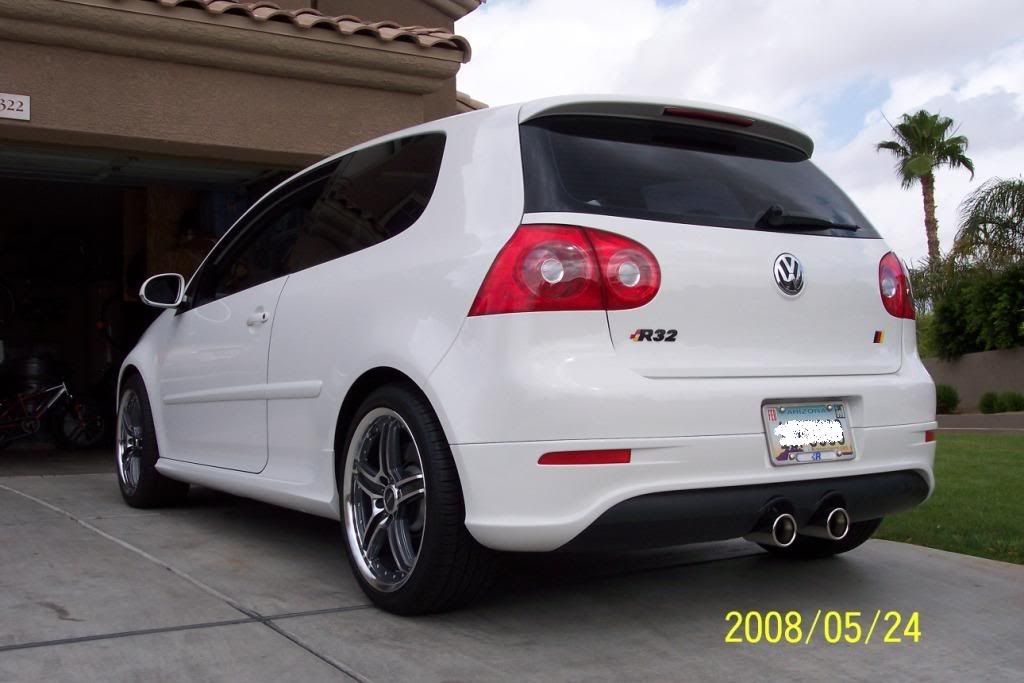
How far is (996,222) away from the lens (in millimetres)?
20531

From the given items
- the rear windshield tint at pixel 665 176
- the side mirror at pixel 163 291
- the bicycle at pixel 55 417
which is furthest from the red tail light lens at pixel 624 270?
the bicycle at pixel 55 417

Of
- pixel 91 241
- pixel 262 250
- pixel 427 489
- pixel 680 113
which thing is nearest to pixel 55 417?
pixel 91 241

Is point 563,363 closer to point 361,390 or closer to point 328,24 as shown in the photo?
point 361,390

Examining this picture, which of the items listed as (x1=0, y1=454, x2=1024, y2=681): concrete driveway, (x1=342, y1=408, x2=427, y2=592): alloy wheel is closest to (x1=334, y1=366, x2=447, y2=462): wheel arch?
(x1=342, y1=408, x2=427, y2=592): alloy wheel

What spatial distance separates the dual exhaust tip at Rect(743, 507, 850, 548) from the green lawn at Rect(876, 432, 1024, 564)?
1.72 m

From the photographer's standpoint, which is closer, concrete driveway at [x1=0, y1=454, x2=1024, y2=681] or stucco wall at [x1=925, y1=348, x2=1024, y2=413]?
concrete driveway at [x1=0, y1=454, x2=1024, y2=681]

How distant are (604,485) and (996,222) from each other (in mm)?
19790

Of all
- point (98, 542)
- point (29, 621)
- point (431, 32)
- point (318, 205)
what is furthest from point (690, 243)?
point (431, 32)

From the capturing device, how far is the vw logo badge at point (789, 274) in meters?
3.57

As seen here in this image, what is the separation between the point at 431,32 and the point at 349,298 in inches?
217

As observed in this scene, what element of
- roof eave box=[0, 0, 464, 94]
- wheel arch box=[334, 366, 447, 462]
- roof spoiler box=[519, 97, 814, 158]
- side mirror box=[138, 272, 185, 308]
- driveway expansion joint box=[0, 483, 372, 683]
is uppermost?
roof eave box=[0, 0, 464, 94]

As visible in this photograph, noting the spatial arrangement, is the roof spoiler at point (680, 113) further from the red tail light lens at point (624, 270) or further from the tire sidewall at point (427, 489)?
the tire sidewall at point (427, 489)

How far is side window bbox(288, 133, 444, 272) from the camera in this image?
394cm

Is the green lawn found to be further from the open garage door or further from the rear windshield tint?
the open garage door
